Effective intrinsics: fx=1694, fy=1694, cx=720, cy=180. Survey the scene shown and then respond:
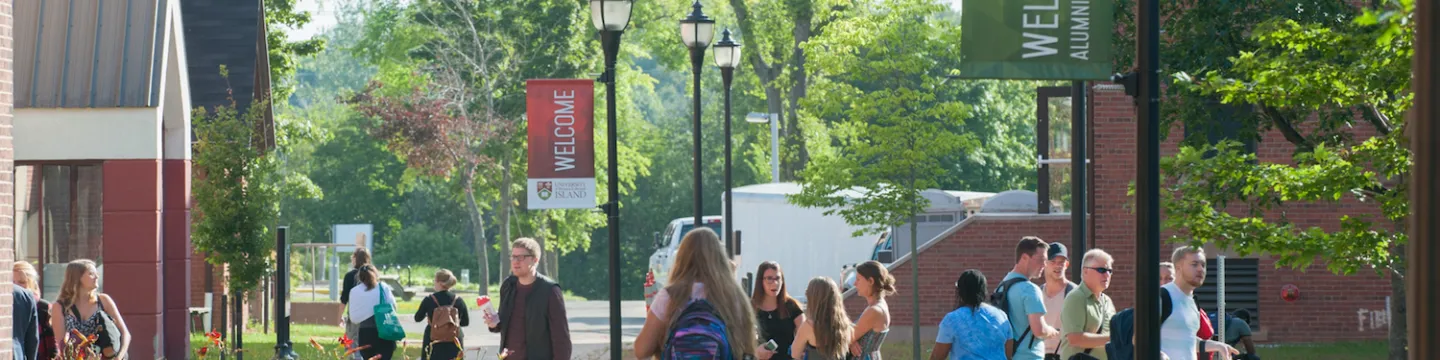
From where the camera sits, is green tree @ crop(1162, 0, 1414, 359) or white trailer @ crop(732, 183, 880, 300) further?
white trailer @ crop(732, 183, 880, 300)

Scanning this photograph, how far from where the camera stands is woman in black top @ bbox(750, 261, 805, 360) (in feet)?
33.3

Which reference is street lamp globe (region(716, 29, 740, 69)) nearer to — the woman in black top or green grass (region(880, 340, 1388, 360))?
green grass (region(880, 340, 1388, 360))

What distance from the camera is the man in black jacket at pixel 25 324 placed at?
981 centimetres

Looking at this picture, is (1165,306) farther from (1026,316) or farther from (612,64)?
(612,64)

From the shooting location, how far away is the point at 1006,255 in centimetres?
2472

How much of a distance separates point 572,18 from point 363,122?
16.3 m

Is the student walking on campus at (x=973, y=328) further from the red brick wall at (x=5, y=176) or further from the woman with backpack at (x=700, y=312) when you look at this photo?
the red brick wall at (x=5, y=176)

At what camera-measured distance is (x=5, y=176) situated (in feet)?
28.6

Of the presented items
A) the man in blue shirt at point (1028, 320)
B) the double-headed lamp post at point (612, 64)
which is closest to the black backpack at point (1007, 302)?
the man in blue shirt at point (1028, 320)

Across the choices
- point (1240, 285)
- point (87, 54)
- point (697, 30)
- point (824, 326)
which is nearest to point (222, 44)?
point (87, 54)

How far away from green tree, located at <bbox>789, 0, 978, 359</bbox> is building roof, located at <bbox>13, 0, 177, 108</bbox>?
11.2 m

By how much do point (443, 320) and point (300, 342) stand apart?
1522 cm

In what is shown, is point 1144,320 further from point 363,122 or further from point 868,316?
point 363,122

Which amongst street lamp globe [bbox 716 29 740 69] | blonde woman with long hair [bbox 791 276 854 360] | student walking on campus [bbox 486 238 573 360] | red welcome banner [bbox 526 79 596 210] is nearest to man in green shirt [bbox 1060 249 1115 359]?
blonde woman with long hair [bbox 791 276 854 360]
